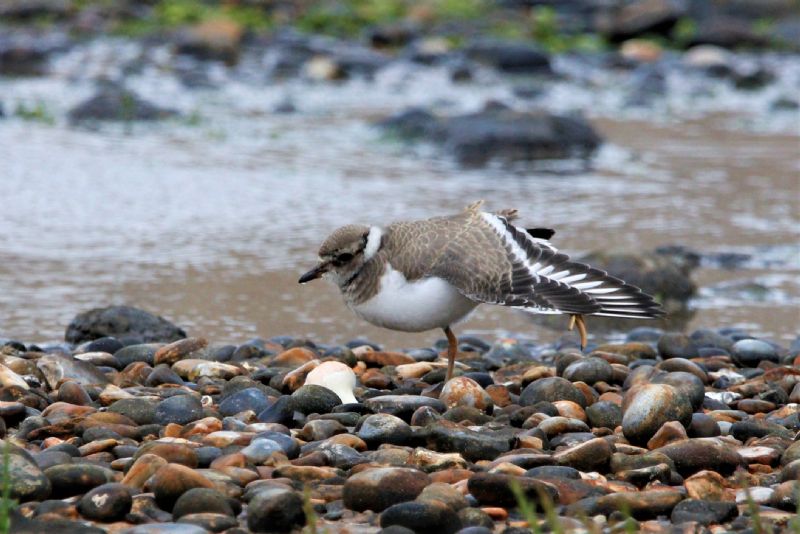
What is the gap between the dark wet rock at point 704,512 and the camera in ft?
14.6

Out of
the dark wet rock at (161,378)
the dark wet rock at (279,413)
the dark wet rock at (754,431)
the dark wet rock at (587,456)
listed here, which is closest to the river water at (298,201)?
the dark wet rock at (161,378)

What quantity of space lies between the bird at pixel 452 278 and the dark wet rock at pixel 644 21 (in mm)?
19357

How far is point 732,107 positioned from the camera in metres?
18.4

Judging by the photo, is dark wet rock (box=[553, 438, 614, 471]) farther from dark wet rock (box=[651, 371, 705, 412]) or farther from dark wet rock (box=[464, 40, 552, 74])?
dark wet rock (box=[464, 40, 552, 74])

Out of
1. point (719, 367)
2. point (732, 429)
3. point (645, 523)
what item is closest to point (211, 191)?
point (719, 367)

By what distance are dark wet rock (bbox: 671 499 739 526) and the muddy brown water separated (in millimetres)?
3629

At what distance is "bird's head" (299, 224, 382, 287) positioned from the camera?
19.7 feet

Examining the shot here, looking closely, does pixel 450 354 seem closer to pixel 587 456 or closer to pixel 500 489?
pixel 587 456

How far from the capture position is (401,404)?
5.64 metres

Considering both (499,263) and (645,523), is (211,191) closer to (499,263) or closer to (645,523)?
(499,263)

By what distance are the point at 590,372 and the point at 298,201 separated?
5.60 m

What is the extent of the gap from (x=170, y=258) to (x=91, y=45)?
14.1 metres

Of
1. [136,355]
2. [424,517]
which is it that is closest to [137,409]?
[136,355]

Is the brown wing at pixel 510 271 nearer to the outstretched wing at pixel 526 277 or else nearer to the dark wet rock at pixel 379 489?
the outstretched wing at pixel 526 277
